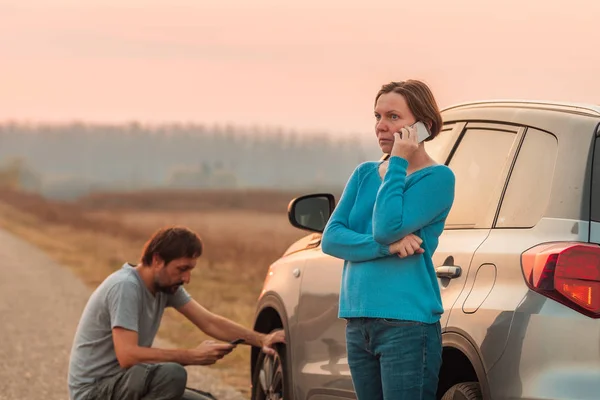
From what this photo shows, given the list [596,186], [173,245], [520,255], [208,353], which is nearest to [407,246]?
[520,255]

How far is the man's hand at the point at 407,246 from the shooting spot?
4.55m

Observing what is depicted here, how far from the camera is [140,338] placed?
294 inches

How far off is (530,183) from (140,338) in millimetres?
3188

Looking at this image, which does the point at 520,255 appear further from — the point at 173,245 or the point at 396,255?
the point at 173,245

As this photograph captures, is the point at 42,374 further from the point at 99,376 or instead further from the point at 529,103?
the point at 529,103

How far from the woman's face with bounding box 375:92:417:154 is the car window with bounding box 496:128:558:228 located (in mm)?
507

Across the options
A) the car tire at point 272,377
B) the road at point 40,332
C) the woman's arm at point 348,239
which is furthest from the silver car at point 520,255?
→ the road at point 40,332

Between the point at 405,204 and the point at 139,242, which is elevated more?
the point at 405,204

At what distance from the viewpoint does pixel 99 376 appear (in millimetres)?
7305

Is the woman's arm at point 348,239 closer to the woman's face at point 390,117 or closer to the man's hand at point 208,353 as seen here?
the woman's face at point 390,117

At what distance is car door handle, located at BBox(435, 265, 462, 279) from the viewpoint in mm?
5027

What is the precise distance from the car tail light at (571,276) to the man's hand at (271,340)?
2.64m

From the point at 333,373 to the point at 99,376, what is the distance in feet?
5.47

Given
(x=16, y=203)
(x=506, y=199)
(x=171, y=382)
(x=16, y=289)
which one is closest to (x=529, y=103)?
(x=506, y=199)
